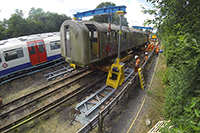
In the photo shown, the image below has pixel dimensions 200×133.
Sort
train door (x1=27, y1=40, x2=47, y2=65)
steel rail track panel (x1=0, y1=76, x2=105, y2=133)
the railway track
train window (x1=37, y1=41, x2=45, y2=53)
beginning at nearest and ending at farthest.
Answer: steel rail track panel (x1=0, y1=76, x2=105, y2=133)
the railway track
train door (x1=27, y1=40, x2=47, y2=65)
train window (x1=37, y1=41, x2=45, y2=53)

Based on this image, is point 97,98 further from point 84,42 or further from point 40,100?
point 40,100

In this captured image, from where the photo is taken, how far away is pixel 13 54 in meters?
8.91

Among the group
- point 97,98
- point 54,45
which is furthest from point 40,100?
point 54,45

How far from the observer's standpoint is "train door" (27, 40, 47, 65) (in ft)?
32.6

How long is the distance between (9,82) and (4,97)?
1.98 meters

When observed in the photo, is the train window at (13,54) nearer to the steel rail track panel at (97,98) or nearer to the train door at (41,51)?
the train door at (41,51)

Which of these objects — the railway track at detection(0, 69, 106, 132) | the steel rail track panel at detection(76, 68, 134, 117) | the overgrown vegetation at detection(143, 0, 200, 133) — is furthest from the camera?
the steel rail track panel at detection(76, 68, 134, 117)

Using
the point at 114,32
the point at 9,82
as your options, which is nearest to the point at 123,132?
the point at 114,32

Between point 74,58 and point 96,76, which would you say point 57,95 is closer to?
point 74,58

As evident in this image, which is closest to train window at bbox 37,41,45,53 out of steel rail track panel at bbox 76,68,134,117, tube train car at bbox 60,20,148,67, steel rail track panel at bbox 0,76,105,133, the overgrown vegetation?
tube train car at bbox 60,20,148,67

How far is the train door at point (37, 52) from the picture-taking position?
391 inches

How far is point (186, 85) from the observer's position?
2.65m

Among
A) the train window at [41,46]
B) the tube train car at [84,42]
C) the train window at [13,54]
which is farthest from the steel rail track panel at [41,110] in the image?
the train window at [41,46]

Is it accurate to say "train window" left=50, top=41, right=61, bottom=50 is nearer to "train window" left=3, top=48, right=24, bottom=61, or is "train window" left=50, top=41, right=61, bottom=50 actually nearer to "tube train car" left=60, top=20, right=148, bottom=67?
"train window" left=3, top=48, right=24, bottom=61
